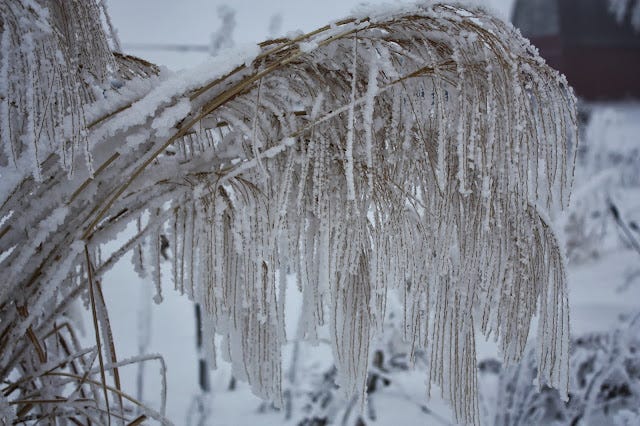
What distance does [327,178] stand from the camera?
2.45 ft

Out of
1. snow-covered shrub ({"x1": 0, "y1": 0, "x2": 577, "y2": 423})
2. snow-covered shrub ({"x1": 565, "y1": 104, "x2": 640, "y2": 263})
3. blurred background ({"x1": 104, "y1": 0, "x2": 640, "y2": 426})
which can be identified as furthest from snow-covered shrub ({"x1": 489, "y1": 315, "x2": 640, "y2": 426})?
snow-covered shrub ({"x1": 0, "y1": 0, "x2": 577, "y2": 423})

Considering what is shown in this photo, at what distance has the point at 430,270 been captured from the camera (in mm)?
786

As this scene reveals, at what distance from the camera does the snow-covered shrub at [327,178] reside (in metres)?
0.70

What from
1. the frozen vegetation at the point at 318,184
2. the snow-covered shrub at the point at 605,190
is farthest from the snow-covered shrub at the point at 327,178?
the snow-covered shrub at the point at 605,190

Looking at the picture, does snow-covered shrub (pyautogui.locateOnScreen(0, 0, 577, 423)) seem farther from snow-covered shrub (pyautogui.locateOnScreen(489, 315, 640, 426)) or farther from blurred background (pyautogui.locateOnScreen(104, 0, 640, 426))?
snow-covered shrub (pyautogui.locateOnScreen(489, 315, 640, 426))

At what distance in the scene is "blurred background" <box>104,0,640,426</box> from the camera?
1860 mm

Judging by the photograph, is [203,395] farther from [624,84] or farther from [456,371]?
[624,84]

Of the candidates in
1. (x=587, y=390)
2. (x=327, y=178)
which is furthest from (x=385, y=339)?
(x=327, y=178)

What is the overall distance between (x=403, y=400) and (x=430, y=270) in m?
1.78

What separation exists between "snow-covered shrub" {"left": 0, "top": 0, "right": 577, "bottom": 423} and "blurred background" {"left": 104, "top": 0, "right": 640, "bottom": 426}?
80mm

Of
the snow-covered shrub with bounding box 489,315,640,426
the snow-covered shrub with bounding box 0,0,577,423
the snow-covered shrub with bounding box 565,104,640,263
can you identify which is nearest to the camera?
the snow-covered shrub with bounding box 0,0,577,423

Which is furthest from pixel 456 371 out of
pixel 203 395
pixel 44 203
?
pixel 203 395

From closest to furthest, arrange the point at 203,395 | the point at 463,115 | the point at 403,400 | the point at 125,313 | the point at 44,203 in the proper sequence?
the point at 463,115 < the point at 44,203 < the point at 403,400 < the point at 203,395 < the point at 125,313

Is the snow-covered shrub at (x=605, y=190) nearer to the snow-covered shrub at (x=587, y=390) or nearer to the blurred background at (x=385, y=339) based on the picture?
the blurred background at (x=385, y=339)
